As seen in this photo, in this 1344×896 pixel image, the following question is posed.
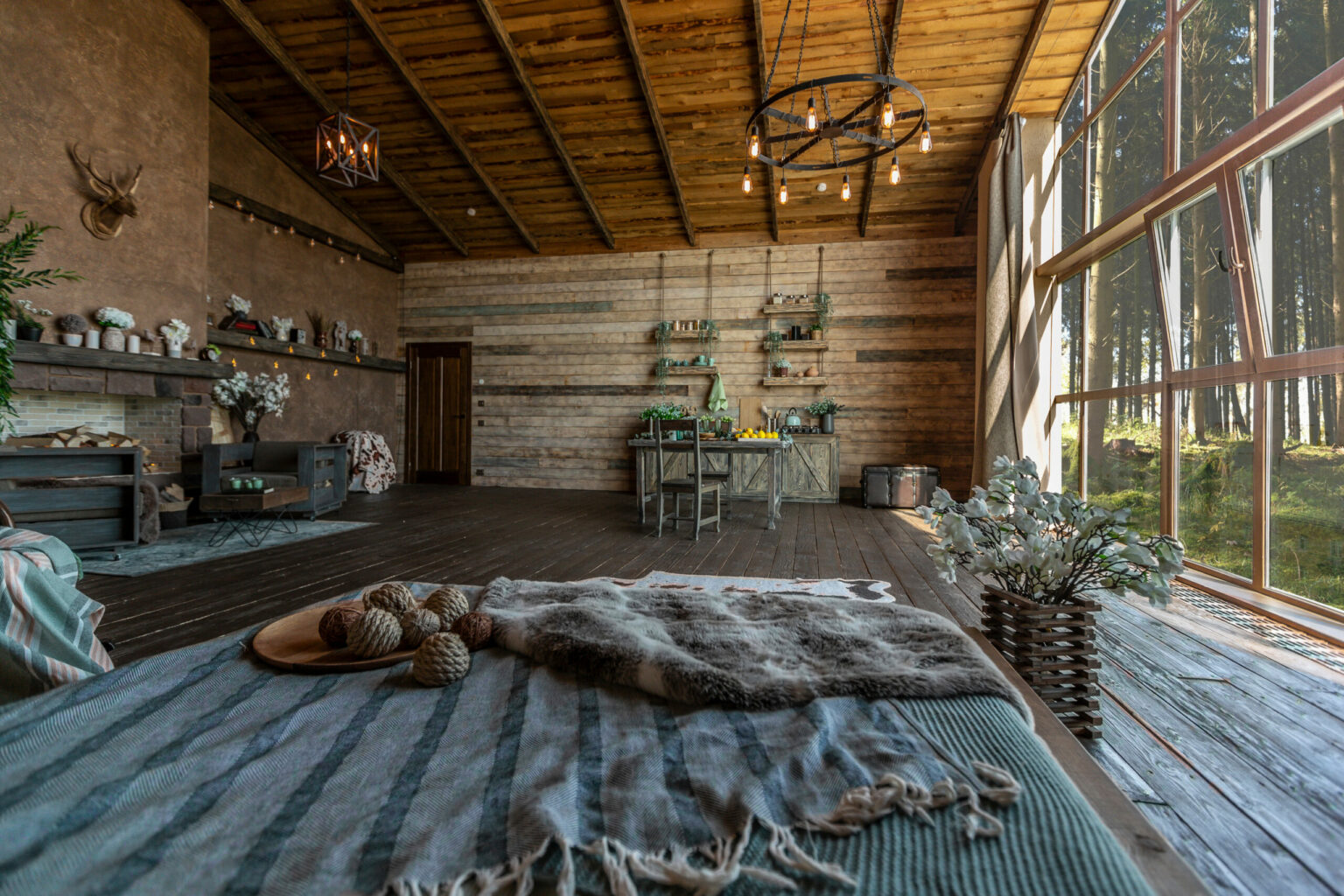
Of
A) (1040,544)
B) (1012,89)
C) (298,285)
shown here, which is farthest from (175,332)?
(1012,89)

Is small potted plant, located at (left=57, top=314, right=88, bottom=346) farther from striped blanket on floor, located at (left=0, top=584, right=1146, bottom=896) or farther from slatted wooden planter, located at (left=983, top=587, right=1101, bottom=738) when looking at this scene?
slatted wooden planter, located at (left=983, top=587, right=1101, bottom=738)

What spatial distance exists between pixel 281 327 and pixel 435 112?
118 inches

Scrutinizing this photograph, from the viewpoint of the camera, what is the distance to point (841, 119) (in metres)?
4.29

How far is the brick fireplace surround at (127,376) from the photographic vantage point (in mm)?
4492

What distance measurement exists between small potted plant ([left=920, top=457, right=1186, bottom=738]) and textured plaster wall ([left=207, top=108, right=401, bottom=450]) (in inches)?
304

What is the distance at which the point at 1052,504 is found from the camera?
4.64 ft

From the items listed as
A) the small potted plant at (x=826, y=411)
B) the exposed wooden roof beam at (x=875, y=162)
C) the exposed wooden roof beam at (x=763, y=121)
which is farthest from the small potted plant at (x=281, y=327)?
the exposed wooden roof beam at (x=875, y=162)

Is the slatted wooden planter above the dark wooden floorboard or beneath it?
above

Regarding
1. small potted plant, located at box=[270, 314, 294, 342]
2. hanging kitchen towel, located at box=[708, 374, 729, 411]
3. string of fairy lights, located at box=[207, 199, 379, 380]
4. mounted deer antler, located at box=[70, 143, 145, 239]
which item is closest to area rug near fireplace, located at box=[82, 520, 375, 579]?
string of fairy lights, located at box=[207, 199, 379, 380]

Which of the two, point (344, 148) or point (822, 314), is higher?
point (344, 148)

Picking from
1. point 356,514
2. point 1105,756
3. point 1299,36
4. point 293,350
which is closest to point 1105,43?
point 1299,36

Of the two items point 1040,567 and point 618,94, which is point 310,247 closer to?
point 618,94

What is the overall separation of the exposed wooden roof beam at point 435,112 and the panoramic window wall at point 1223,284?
20.8 ft

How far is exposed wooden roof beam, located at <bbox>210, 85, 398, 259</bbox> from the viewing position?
6.93 meters
